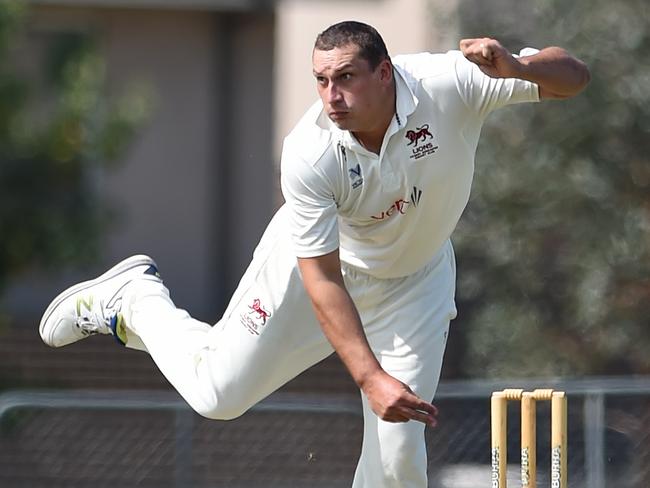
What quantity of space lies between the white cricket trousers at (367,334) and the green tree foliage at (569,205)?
3.47m

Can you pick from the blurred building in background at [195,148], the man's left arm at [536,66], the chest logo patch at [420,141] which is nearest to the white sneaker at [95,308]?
the chest logo patch at [420,141]

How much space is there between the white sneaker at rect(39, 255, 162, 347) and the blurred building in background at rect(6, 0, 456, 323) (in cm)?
660

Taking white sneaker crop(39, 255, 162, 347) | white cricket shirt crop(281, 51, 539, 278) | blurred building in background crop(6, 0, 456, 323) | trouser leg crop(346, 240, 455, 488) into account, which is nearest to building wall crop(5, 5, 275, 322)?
blurred building in background crop(6, 0, 456, 323)

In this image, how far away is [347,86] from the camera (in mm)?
4871

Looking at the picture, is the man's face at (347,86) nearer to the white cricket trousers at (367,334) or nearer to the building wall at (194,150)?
the white cricket trousers at (367,334)

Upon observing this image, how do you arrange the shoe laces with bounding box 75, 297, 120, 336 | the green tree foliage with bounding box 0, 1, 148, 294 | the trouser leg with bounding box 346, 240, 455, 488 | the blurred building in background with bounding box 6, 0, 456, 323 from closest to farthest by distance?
the trouser leg with bounding box 346, 240, 455, 488 < the shoe laces with bounding box 75, 297, 120, 336 < the green tree foliage with bounding box 0, 1, 148, 294 < the blurred building in background with bounding box 6, 0, 456, 323

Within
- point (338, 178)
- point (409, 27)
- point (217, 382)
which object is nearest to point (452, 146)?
point (338, 178)

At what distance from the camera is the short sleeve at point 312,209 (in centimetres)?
496

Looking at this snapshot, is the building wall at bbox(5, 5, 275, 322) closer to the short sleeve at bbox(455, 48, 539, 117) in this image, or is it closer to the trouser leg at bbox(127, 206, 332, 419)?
the trouser leg at bbox(127, 206, 332, 419)

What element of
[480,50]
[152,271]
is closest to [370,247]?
[480,50]

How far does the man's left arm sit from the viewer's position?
4.71 m

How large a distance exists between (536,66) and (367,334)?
1.15 metres

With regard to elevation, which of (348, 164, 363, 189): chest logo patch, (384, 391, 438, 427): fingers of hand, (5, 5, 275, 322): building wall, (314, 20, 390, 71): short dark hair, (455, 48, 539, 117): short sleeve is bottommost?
(5, 5, 275, 322): building wall

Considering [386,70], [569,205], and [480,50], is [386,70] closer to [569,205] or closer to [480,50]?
[480,50]
